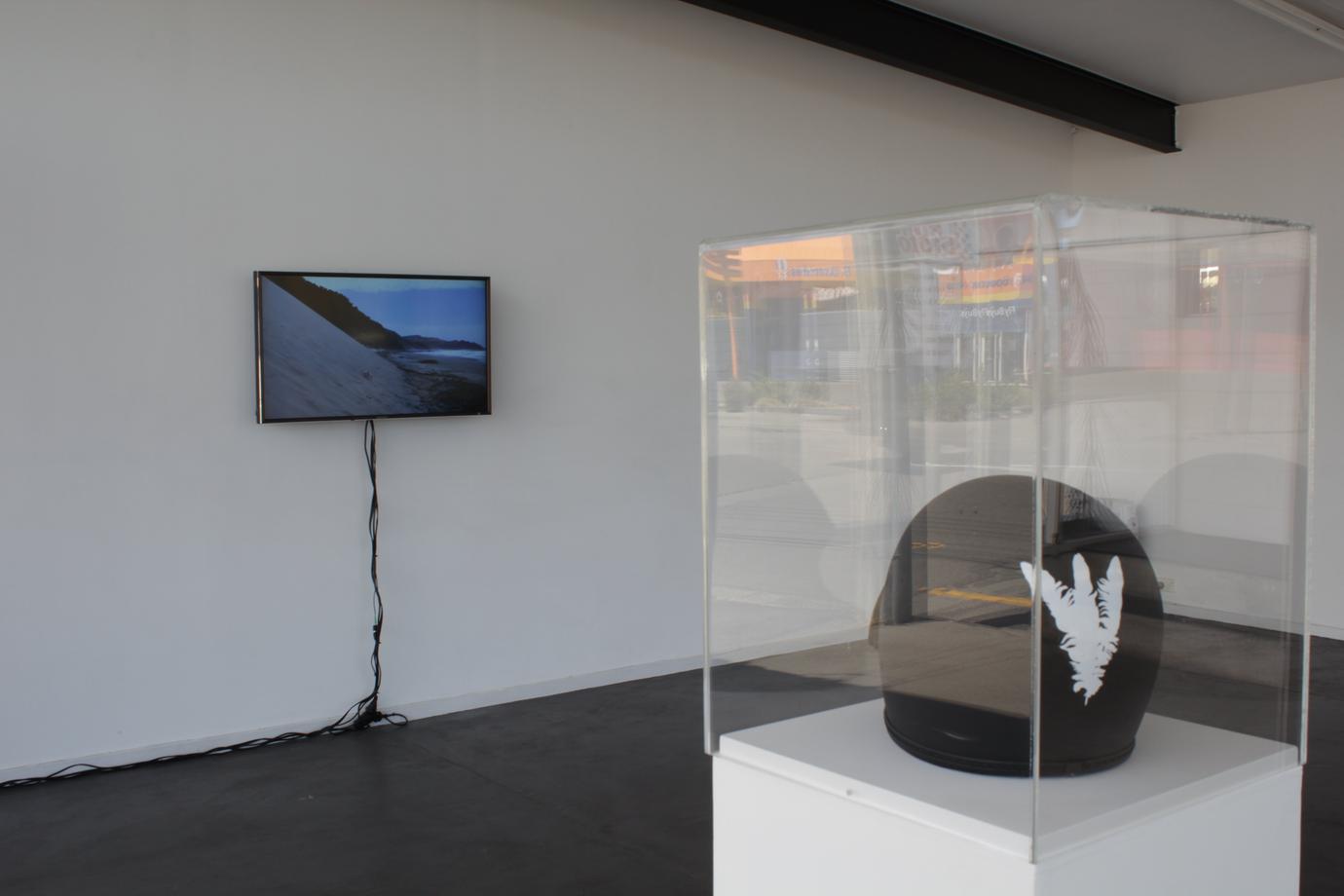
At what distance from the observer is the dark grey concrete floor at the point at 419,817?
312cm

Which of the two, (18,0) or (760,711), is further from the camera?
(18,0)

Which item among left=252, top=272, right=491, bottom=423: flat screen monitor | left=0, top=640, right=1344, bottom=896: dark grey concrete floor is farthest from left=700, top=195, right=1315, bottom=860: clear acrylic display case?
left=252, top=272, right=491, bottom=423: flat screen monitor

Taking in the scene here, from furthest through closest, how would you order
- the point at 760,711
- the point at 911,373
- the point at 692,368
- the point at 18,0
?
the point at 692,368 → the point at 18,0 → the point at 760,711 → the point at 911,373

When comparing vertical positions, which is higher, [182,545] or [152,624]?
[182,545]

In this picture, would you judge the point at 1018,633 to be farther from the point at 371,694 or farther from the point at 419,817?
the point at 371,694

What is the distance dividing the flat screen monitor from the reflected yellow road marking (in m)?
2.95

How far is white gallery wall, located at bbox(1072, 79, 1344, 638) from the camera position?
6.04 meters

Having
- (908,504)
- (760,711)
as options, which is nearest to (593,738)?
(760,711)

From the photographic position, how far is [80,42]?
12.6 feet

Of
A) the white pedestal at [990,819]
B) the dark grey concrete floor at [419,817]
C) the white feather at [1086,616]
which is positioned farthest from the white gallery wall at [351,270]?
the white feather at [1086,616]

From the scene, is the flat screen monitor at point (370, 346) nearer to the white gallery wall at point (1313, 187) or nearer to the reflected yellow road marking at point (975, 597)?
the reflected yellow road marking at point (975, 597)

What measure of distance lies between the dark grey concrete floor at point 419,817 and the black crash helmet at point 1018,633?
1.55 metres

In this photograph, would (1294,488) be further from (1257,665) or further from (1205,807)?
(1205,807)

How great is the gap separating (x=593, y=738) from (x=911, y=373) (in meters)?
2.86
